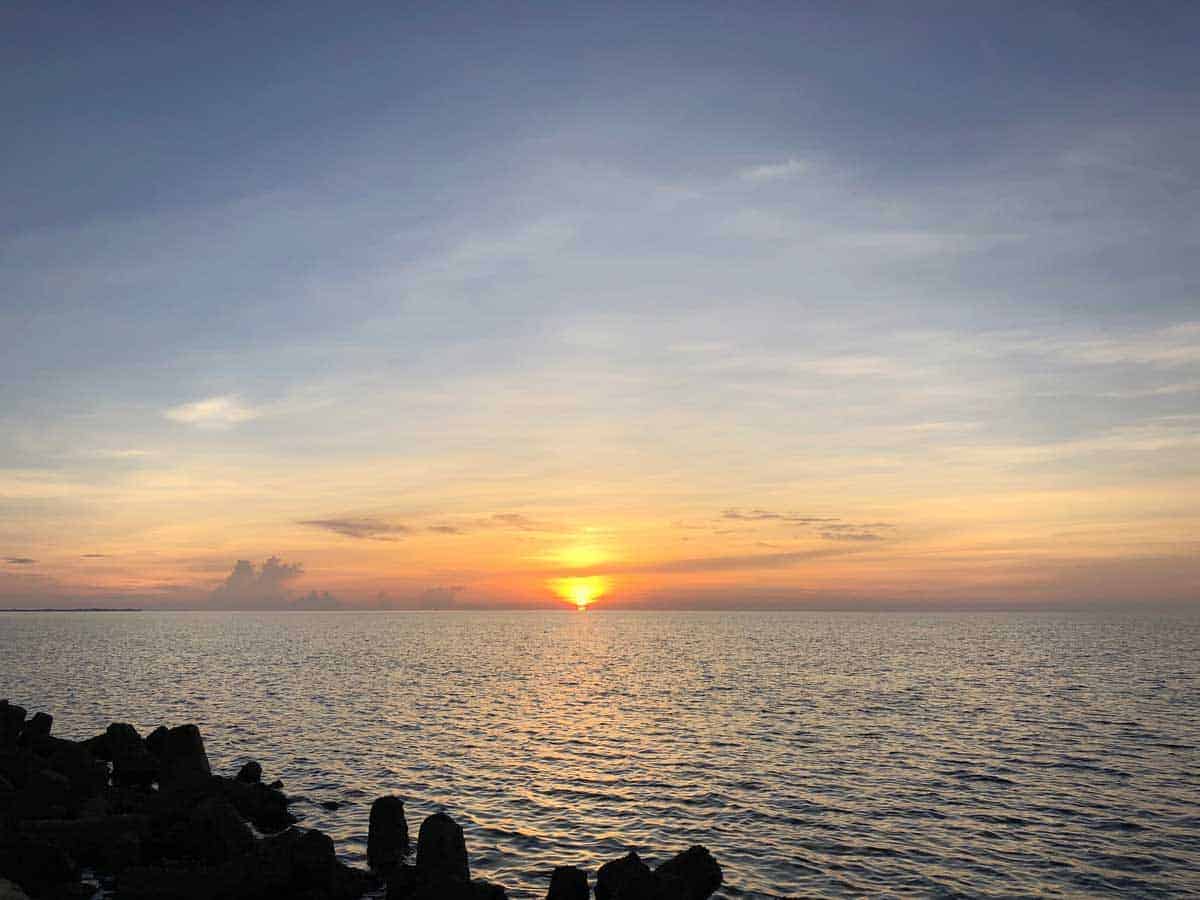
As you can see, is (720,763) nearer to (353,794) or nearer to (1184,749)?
(353,794)

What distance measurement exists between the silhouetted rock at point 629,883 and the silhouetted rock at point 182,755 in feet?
65.0

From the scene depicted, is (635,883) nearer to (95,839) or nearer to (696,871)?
(696,871)

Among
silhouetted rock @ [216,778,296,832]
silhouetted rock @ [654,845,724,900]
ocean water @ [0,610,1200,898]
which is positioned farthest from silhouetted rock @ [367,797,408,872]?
silhouetted rock @ [654,845,724,900]

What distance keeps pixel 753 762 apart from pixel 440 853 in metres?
24.2

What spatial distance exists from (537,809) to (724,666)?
7705 centimetres

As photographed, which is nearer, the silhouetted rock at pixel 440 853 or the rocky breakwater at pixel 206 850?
the rocky breakwater at pixel 206 850

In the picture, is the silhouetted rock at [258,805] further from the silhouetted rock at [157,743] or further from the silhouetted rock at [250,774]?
the silhouetted rock at [157,743]

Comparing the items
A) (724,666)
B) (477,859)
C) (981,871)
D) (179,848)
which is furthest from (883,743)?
(724,666)

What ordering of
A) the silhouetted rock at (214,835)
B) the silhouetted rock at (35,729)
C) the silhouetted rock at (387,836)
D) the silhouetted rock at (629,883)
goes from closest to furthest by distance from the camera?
1. the silhouetted rock at (629,883)
2. the silhouetted rock at (214,835)
3. the silhouetted rock at (387,836)
4. the silhouetted rock at (35,729)

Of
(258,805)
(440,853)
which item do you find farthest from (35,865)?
(440,853)

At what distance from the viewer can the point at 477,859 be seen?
27.0 meters

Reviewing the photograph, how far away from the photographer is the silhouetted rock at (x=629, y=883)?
20.1m

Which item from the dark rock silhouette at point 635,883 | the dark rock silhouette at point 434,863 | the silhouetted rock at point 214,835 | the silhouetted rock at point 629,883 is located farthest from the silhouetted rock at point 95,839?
the silhouetted rock at point 629,883

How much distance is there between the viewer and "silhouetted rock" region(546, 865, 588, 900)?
21047mm
